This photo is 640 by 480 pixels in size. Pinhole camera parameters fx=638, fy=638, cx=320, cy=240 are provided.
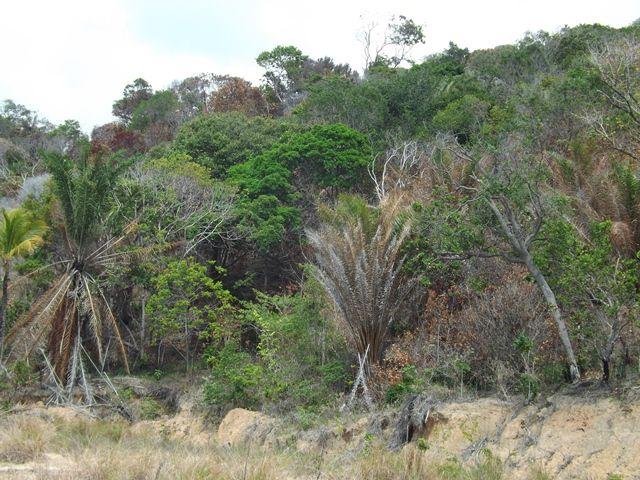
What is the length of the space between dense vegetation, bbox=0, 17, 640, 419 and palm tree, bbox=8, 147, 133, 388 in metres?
0.05

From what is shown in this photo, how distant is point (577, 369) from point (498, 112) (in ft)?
47.2

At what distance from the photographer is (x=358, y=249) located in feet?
44.1

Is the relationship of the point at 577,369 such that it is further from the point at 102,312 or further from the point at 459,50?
the point at 459,50

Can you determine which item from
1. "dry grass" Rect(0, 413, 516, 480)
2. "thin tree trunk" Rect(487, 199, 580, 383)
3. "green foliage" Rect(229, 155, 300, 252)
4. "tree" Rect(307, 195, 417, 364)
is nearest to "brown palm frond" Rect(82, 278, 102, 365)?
"green foliage" Rect(229, 155, 300, 252)

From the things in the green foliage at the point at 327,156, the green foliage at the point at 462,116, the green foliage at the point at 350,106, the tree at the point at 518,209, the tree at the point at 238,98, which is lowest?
the tree at the point at 518,209

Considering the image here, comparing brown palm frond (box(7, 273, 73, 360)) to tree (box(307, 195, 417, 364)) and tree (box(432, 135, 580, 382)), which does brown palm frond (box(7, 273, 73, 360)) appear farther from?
tree (box(432, 135, 580, 382))

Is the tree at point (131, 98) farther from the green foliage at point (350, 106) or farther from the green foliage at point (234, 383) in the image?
the green foliage at point (234, 383)

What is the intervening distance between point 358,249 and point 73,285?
799 centimetres

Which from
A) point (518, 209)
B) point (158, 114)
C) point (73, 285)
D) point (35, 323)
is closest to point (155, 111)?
point (158, 114)

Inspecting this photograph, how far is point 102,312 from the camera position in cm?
1772

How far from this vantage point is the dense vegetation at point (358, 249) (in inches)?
383

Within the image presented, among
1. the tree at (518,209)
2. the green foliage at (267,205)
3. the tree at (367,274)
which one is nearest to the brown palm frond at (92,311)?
the green foliage at (267,205)

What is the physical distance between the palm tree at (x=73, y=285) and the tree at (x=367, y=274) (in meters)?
6.35

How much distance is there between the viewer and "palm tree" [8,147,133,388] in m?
15.7
